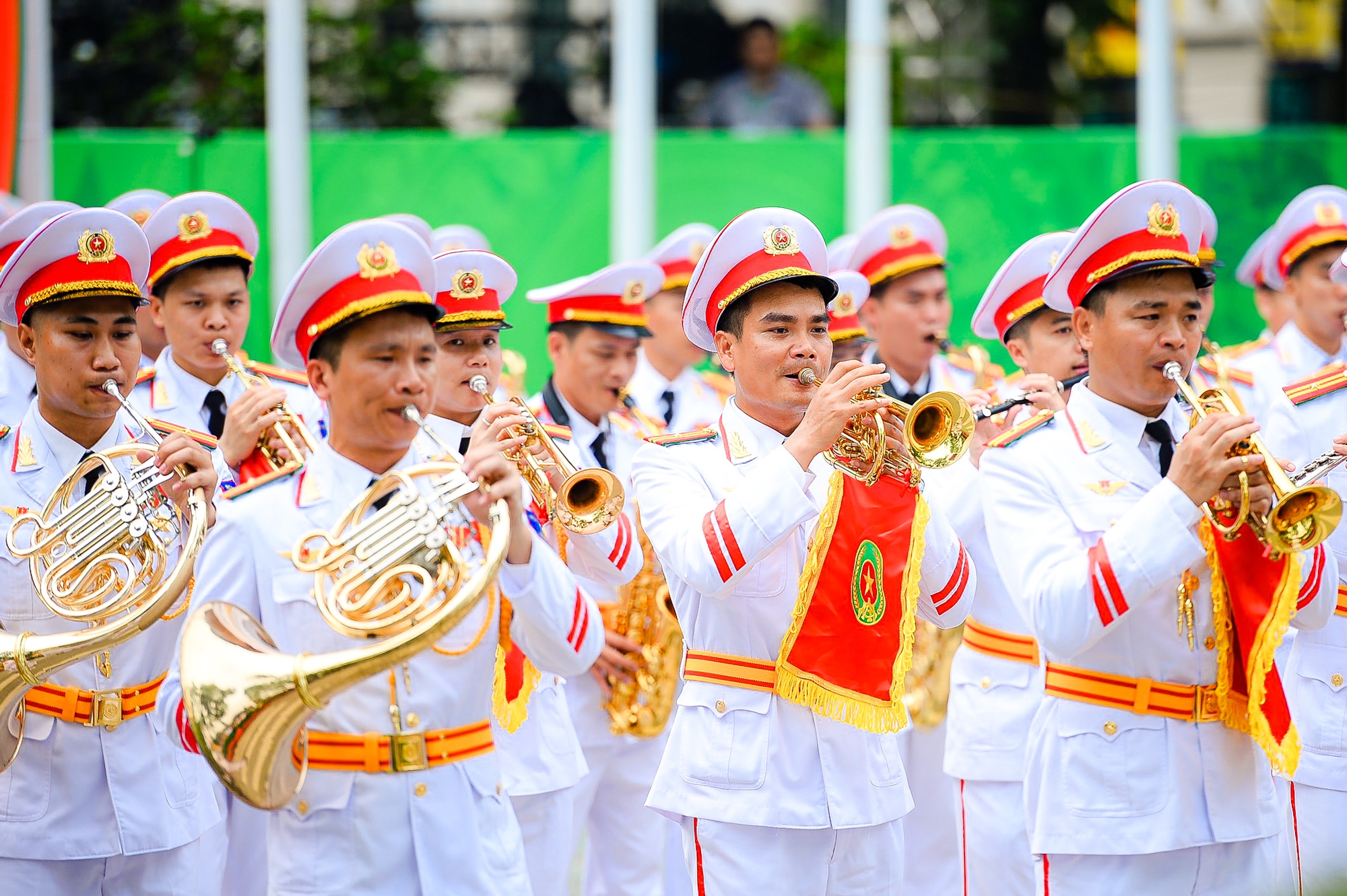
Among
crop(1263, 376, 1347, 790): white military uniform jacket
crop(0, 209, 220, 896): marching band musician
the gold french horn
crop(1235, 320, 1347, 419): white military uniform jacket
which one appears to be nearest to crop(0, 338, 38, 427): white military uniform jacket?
crop(0, 209, 220, 896): marching band musician

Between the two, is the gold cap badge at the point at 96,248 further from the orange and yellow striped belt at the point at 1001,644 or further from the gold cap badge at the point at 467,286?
the orange and yellow striped belt at the point at 1001,644

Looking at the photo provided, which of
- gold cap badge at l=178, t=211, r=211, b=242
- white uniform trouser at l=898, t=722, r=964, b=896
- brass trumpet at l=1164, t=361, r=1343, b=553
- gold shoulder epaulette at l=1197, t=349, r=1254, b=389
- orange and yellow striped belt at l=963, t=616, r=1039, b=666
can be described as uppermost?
gold cap badge at l=178, t=211, r=211, b=242

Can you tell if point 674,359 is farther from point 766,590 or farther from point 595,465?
point 766,590

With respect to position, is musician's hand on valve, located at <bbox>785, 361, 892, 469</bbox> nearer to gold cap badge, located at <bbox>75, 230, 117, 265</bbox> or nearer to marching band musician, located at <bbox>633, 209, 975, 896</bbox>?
marching band musician, located at <bbox>633, 209, 975, 896</bbox>

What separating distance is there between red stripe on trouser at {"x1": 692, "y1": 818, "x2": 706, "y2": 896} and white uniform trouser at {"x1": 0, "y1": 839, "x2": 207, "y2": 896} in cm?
158

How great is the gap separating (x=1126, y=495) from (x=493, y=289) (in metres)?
2.66

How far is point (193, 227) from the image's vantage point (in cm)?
656

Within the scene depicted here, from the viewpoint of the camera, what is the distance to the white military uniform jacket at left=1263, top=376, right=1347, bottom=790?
16.5ft

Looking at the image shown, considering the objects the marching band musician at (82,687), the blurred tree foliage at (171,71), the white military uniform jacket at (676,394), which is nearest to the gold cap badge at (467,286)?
the marching band musician at (82,687)

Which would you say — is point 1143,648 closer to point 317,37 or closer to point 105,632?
point 105,632

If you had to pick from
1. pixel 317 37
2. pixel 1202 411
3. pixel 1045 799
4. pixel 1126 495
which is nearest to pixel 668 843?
pixel 1045 799

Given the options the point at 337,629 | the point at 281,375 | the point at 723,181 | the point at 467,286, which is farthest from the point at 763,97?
the point at 337,629

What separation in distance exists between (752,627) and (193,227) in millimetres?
3374

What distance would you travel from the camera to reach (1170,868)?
171 inches
